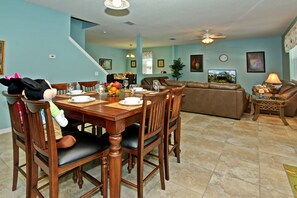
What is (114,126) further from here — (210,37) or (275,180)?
(210,37)

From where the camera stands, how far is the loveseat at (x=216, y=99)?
406cm

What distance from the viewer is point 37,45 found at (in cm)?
354

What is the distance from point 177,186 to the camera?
173 cm

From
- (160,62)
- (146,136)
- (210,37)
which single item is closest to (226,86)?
(210,37)

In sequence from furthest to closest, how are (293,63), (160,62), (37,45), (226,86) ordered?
(160,62) < (293,63) < (226,86) < (37,45)

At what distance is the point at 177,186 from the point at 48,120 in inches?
53.2

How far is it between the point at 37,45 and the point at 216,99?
420cm

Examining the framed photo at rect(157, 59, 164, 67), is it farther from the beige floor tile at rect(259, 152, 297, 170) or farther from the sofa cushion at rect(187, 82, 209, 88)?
the beige floor tile at rect(259, 152, 297, 170)

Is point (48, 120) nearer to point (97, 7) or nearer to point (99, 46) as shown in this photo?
point (97, 7)

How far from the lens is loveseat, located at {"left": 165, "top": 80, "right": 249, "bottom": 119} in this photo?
406cm

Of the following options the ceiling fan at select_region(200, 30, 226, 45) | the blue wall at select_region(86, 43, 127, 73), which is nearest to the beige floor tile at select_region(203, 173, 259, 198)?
the ceiling fan at select_region(200, 30, 226, 45)

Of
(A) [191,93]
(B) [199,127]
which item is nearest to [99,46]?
(A) [191,93]

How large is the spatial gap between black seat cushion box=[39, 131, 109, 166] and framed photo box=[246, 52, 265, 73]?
8026mm

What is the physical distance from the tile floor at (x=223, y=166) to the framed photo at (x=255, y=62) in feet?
15.2
